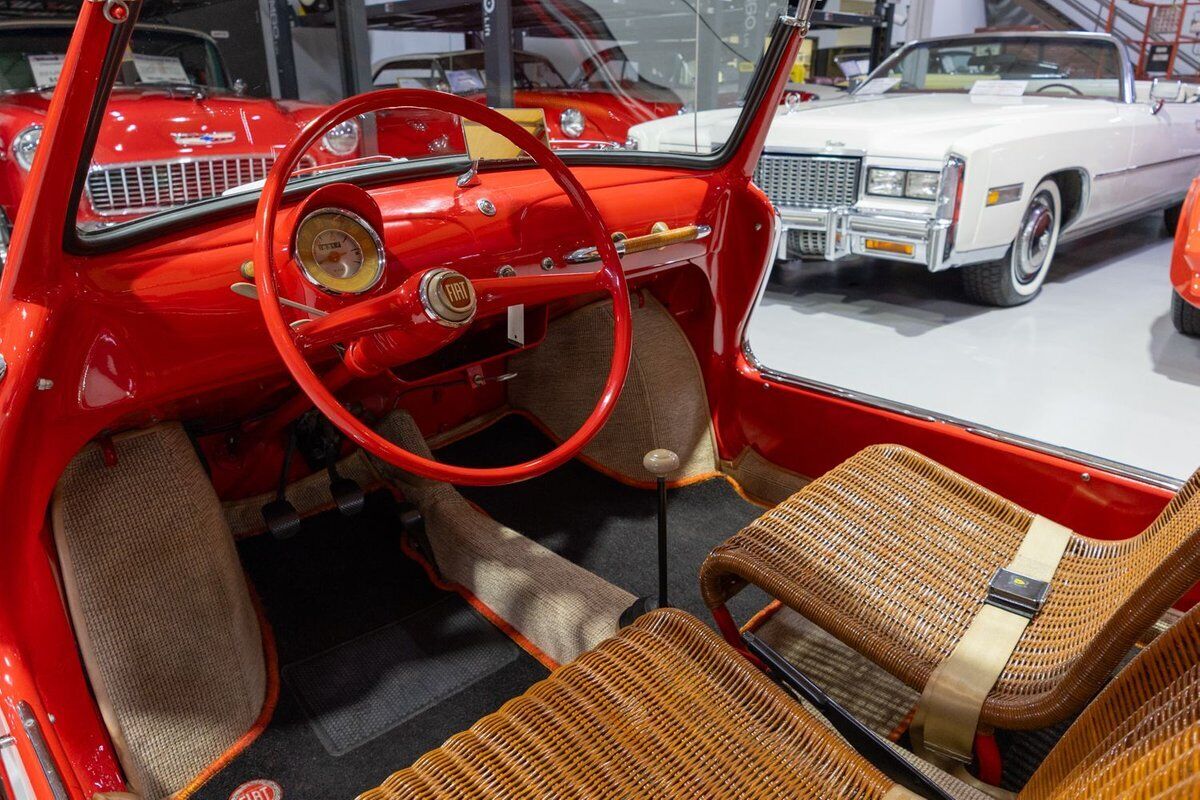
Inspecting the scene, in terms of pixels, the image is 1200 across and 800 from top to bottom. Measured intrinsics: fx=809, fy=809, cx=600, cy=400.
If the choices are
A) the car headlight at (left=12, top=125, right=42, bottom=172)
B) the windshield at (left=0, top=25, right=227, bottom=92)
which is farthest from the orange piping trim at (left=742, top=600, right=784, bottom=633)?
the car headlight at (left=12, top=125, right=42, bottom=172)

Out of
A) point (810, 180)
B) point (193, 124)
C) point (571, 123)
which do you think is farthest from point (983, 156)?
point (193, 124)

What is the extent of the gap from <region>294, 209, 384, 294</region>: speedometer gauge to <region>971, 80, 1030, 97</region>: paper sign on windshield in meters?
4.29

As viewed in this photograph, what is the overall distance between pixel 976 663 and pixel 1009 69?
449 cm

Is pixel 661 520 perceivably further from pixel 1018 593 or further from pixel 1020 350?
pixel 1020 350

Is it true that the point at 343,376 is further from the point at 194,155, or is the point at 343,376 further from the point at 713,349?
the point at 194,155

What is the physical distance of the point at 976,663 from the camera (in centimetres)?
115

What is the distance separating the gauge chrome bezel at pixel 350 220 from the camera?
3.81 feet

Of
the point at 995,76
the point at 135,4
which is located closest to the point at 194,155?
the point at 135,4

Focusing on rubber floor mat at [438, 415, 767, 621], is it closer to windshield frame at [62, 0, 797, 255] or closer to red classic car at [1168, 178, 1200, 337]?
windshield frame at [62, 0, 797, 255]

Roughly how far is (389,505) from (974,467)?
1.38 m

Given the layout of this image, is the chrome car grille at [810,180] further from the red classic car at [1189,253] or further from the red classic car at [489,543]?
the red classic car at [489,543]

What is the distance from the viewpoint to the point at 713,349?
2.15 metres

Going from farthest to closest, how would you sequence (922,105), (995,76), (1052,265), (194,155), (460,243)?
1. (1052,265)
2. (995,76)
3. (922,105)
4. (194,155)
5. (460,243)

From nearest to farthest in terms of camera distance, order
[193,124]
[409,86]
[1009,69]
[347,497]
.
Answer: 1. [409,86]
2. [347,497]
3. [193,124]
4. [1009,69]
